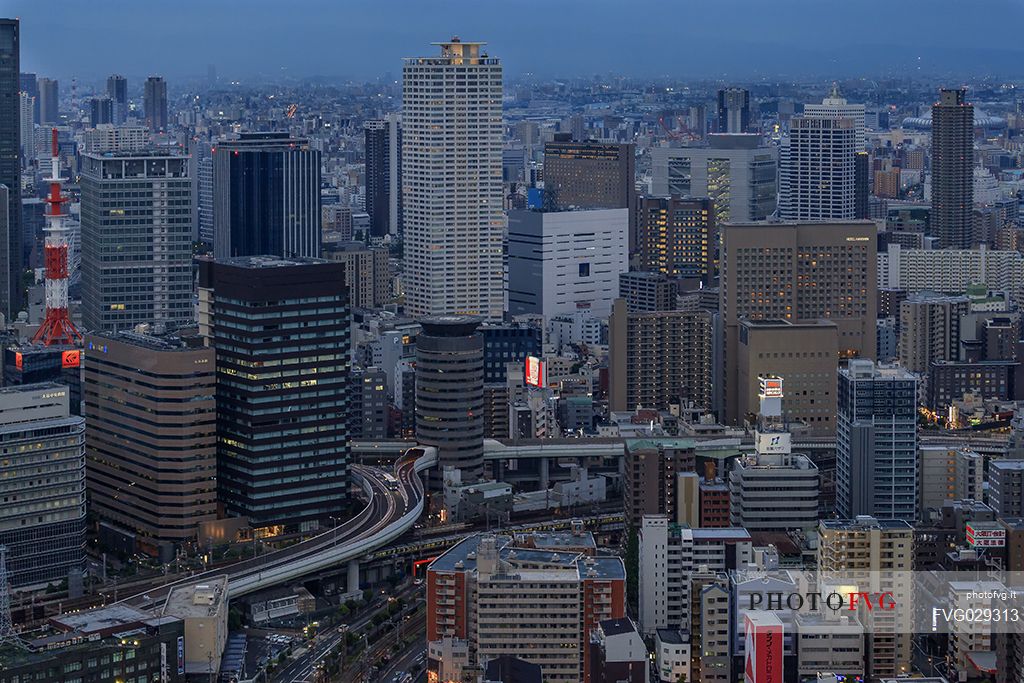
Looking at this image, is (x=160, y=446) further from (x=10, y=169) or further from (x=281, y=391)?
(x=10, y=169)

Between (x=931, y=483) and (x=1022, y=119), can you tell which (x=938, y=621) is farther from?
(x=1022, y=119)

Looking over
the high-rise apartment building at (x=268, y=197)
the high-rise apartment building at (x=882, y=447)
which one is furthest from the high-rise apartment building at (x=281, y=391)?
the high-rise apartment building at (x=268, y=197)

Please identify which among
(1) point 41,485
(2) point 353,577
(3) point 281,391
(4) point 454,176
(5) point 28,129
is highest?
(5) point 28,129

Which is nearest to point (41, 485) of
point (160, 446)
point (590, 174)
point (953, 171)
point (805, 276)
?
point (160, 446)

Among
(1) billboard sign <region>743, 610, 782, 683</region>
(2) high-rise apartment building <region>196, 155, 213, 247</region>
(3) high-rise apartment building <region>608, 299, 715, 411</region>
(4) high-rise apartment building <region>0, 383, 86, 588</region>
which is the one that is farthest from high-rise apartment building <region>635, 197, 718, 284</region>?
(1) billboard sign <region>743, 610, 782, 683</region>

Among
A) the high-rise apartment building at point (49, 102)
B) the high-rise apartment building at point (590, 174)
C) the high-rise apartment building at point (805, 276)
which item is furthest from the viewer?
the high-rise apartment building at point (49, 102)

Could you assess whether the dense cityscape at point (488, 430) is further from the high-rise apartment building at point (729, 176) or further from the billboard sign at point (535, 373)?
the high-rise apartment building at point (729, 176)
